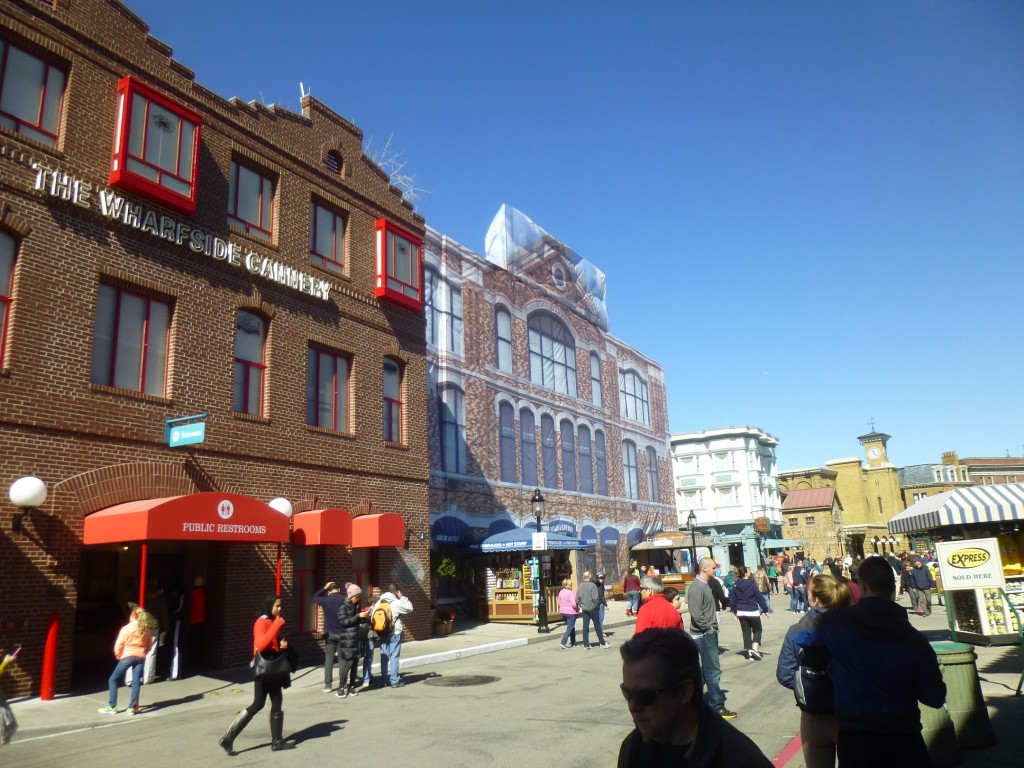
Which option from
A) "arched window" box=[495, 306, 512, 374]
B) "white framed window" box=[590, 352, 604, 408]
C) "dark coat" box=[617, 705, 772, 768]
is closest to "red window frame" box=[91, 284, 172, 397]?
"dark coat" box=[617, 705, 772, 768]

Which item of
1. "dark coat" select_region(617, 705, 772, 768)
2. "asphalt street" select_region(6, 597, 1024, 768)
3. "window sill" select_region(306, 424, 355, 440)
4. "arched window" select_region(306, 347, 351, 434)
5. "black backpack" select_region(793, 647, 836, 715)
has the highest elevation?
"arched window" select_region(306, 347, 351, 434)

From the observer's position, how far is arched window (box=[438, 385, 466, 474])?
26.7m

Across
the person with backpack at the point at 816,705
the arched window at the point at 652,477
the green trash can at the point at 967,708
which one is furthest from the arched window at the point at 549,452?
the person with backpack at the point at 816,705

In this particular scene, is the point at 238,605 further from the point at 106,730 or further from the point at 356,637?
the point at 106,730

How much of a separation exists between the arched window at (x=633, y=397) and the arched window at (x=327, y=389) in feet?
73.9

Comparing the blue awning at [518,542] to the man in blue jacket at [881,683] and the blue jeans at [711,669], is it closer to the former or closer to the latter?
the blue jeans at [711,669]

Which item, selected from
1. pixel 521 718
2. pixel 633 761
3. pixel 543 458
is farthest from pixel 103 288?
pixel 543 458

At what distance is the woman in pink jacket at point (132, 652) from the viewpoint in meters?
10.5

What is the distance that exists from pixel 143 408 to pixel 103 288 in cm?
226

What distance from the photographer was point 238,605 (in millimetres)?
14820

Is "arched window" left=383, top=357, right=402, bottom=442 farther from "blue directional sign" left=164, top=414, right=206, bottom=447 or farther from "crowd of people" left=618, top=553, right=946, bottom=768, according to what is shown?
"crowd of people" left=618, top=553, right=946, bottom=768

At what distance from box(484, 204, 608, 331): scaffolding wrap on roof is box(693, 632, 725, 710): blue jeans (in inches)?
945

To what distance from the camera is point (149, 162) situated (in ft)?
47.0

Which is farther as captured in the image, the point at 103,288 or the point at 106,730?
the point at 103,288
